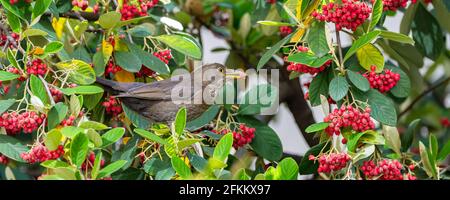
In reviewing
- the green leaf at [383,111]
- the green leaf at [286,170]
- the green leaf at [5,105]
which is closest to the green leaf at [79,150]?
the green leaf at [5,105]

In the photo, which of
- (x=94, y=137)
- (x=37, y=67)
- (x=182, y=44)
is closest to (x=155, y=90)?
(x=182, y=44)

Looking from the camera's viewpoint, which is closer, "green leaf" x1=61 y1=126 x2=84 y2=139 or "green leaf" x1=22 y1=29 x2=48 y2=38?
"green leaf" x1=61 y1=126 x2=84 y2=139

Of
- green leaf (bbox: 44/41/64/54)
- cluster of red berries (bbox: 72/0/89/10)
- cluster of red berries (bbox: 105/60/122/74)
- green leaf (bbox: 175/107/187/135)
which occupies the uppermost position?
cluster of red berries (bbox: 72/0/89/10)

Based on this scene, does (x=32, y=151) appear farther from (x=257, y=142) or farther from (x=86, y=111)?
(x=257, y=142)

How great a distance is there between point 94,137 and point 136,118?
724 mm

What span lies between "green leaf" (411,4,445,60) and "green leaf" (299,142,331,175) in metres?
1.14

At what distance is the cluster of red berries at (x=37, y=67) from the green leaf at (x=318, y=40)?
0.97 m

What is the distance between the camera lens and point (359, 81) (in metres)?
3.31

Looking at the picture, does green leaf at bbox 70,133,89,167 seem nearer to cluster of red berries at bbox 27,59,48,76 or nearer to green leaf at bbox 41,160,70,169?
green leaf at bbox 41,160,70,169

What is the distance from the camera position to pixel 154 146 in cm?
340

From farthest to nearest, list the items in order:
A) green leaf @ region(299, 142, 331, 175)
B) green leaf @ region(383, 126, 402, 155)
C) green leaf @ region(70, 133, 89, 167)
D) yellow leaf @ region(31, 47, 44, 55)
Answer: green leaf @ region(383, 126, 402, 155), green leaf @ region(299, 142, 331, 175), yellow leaf @ region(31, 47, 44, 55), green leaf @ region(70, 133, 89, 167)

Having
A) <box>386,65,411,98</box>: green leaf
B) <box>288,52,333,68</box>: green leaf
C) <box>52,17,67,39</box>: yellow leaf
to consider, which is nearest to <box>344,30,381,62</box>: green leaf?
<box>288,52,333,68</box>: green leaf

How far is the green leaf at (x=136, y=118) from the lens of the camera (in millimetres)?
3725

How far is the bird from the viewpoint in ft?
12.8
